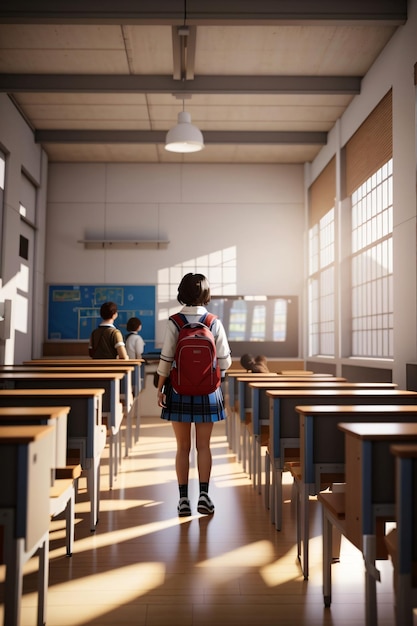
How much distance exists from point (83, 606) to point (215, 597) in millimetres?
486

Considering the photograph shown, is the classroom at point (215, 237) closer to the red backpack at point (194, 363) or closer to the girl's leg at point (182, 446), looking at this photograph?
the girl's leg at point (182, 446)

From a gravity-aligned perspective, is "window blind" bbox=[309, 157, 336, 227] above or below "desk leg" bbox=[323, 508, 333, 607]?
above

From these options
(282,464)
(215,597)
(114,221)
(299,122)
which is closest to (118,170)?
(114,221)

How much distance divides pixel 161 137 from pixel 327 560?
21.8 ft

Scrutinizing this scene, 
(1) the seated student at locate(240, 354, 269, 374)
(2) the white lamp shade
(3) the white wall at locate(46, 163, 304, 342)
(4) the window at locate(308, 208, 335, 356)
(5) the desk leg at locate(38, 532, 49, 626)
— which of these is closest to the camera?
(5) the desk leg at locate(38, 532, 49, 626)

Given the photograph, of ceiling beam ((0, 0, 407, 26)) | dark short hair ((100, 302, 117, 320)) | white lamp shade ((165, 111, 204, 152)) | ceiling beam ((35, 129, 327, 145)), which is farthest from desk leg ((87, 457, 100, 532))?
ceiling beam ((35, 129, 327, 145))

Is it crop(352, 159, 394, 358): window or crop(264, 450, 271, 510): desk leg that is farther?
crop(352, 159, 394, 358): window

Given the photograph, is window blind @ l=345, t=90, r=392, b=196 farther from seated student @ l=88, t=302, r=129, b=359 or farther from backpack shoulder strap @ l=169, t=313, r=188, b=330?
backpack shoulder strap @ l=169, t=313, r=188, b=330

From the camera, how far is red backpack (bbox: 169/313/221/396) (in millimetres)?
3428

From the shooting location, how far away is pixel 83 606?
7.37ft

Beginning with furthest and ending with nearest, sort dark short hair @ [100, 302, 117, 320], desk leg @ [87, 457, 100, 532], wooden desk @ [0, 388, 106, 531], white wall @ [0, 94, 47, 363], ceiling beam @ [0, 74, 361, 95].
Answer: white wall @ [0, 94, 47, 363], ceiling beam @ [0, 74, 361, 95], dark short hair @ [100, 302, 117, 320], desk leg @ [87, 457, 100, 532], wooden desk @ [0, 388, 106, 531]

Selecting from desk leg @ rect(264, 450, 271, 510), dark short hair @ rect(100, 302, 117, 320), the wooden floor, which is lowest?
the wooden floor

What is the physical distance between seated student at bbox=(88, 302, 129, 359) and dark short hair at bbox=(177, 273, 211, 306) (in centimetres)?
196

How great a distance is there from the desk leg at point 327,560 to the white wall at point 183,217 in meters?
6.94
